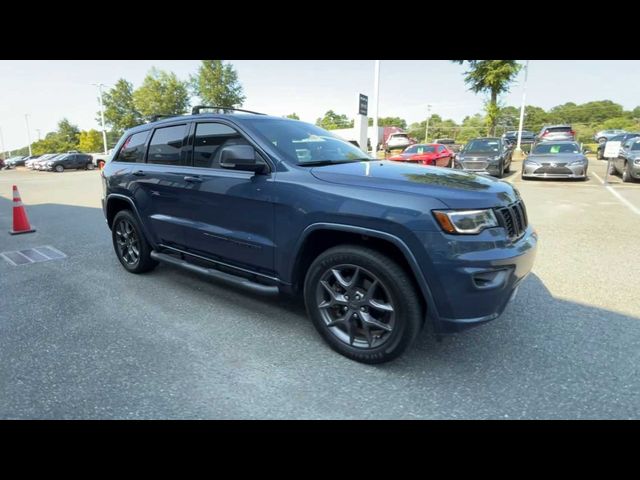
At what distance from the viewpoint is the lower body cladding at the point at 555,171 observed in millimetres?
12281

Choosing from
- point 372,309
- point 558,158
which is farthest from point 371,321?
point 558,158

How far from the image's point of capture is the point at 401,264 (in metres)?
2.54

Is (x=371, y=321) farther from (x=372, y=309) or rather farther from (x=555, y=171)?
(x=555, y=171)

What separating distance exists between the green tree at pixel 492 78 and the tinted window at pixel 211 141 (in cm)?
2365

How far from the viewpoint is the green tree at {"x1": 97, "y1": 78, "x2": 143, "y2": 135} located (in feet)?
205

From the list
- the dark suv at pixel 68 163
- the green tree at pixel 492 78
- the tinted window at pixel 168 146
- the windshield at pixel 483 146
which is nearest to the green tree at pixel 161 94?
the dark suv at pixel 68 163

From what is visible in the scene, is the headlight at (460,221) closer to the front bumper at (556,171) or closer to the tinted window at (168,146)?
the tinted window at (168,146)

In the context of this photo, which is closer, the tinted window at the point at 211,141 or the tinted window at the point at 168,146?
the tinted window at the point at 211,141

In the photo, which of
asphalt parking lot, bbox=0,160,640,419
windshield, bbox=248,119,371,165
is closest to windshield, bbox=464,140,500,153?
asphalt parking lot, bbox=0,160,640,419

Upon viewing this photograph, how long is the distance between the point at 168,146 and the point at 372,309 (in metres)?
2.77

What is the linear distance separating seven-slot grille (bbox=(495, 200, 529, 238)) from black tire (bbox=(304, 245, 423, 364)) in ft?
2.35

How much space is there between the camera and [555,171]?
40.7 feet
